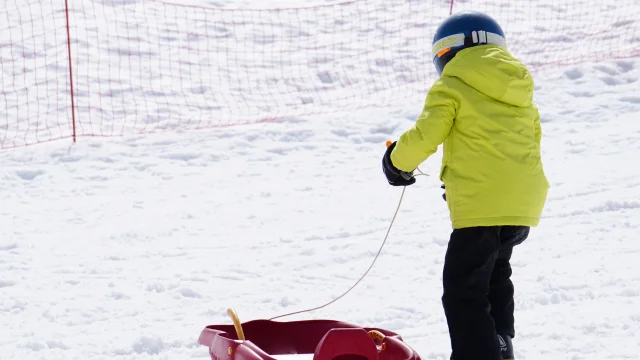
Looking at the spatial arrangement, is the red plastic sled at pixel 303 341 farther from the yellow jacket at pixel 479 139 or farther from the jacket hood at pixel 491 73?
the jacket hood at pixel 491 73

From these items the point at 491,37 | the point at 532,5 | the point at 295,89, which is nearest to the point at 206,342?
the point at 491,37

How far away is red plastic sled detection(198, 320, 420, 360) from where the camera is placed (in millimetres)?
2871

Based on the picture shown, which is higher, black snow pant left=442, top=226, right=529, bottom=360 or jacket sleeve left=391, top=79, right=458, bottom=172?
jacket sleeve left=391, top=79, right=458, bottom=172

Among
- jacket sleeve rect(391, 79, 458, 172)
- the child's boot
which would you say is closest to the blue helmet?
jacket sleeve rect(391, 79, 458, 172)

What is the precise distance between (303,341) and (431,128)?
93cm

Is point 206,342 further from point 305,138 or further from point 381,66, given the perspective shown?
point 381,66

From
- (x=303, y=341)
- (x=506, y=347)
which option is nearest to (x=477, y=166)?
(x=506, y=347)

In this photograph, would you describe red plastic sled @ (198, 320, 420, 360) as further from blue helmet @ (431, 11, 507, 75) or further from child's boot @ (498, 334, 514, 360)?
blue helmet @ (431, 11, 507, 75)

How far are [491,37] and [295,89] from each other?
21.7 feet

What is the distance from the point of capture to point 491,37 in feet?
11.1

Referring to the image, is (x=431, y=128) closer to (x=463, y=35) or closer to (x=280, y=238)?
(x=463, y=35)

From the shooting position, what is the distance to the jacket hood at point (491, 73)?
3.22 metres

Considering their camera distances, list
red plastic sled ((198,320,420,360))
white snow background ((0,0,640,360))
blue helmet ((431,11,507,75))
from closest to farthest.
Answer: red plastic sled ((198,320,420,360)) → blue helmet ((431,11,507,75)) → white snow background ((0,0,640,360))

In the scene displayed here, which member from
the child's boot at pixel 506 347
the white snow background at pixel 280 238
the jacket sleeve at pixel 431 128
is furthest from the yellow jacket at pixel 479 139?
the white snow background at pixel 280 238
